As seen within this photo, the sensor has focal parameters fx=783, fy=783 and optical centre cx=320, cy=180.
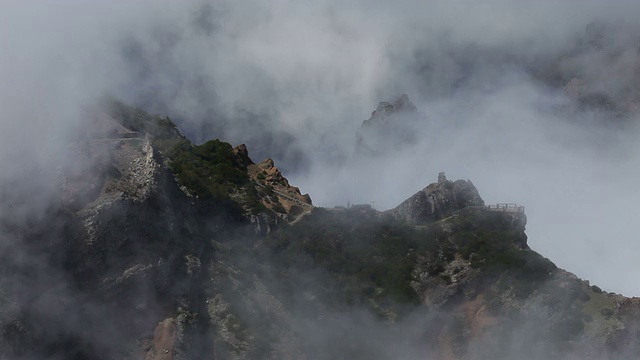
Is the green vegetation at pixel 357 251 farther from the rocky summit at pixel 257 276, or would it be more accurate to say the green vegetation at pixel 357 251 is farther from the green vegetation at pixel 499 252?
the green vegetation at pixel 499 252

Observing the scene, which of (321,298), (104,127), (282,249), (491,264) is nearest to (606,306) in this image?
(491,264)

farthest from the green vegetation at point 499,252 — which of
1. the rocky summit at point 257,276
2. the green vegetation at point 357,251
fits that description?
the green vegetation at point 357,251

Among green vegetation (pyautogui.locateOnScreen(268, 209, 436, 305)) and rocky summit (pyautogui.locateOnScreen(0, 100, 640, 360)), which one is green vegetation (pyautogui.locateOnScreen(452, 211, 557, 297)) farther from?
green vegetation (pyautogui.locateOnScreen(268, 209, 436, 305))

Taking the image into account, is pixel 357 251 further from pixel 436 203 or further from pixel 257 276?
pixel 257 276

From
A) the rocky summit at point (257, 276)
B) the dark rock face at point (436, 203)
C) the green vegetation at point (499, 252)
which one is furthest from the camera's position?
the dark rock face at point (436, 203)

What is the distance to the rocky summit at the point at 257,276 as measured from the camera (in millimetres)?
75625

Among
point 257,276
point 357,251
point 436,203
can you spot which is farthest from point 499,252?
point 257,276

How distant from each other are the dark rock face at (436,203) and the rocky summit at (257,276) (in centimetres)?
18

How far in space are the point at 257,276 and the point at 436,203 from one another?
28.6m

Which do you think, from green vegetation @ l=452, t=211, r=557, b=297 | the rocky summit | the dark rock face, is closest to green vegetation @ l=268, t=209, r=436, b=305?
the rocky summit

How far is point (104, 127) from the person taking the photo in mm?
94125

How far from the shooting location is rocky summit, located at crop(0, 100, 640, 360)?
75.6 m

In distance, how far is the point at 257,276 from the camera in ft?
294

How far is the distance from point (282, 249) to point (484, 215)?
26.5 meters
